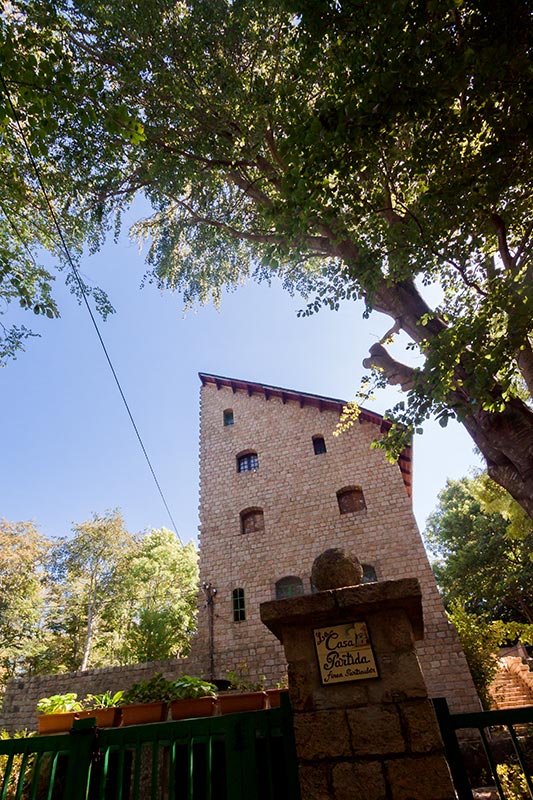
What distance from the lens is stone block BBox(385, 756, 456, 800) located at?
5.58 ft

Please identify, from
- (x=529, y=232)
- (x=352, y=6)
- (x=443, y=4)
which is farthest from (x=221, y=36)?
(x=529, y=232)

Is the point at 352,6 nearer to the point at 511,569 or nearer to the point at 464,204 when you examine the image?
the point at 464,204

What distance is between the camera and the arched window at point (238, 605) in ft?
36.7

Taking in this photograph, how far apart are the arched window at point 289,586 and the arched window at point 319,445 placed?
3.71m

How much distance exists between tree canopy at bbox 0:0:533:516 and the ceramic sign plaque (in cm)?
323

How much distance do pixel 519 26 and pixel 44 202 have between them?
25.6 feet

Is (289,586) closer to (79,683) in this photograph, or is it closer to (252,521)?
(252,521)

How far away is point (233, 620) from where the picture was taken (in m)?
11.2

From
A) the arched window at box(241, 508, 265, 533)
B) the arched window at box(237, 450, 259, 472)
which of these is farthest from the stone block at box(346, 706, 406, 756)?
the arched window at box(237, 450, 259, 472)

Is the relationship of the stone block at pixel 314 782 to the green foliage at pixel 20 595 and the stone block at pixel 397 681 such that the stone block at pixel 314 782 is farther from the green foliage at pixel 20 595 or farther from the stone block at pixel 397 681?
the green foliage at pixel 20 595

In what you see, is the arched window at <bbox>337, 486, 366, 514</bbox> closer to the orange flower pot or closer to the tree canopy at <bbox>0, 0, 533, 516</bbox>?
the tree canopy at <bbox>0, 0, 533, 516</bbox>

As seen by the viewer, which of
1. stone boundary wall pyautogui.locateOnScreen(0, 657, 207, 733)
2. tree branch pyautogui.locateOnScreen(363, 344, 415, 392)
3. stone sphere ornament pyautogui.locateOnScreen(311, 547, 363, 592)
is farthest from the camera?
stone boundary wall pyautogui.locateOnScreen(0, 657, 207, 733)

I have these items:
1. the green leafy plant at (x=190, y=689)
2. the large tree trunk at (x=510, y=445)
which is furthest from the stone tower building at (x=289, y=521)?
the green leafy plant at (x=190, y=689)

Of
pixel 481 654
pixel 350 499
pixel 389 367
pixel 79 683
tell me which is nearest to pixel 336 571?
pixel 389 367
